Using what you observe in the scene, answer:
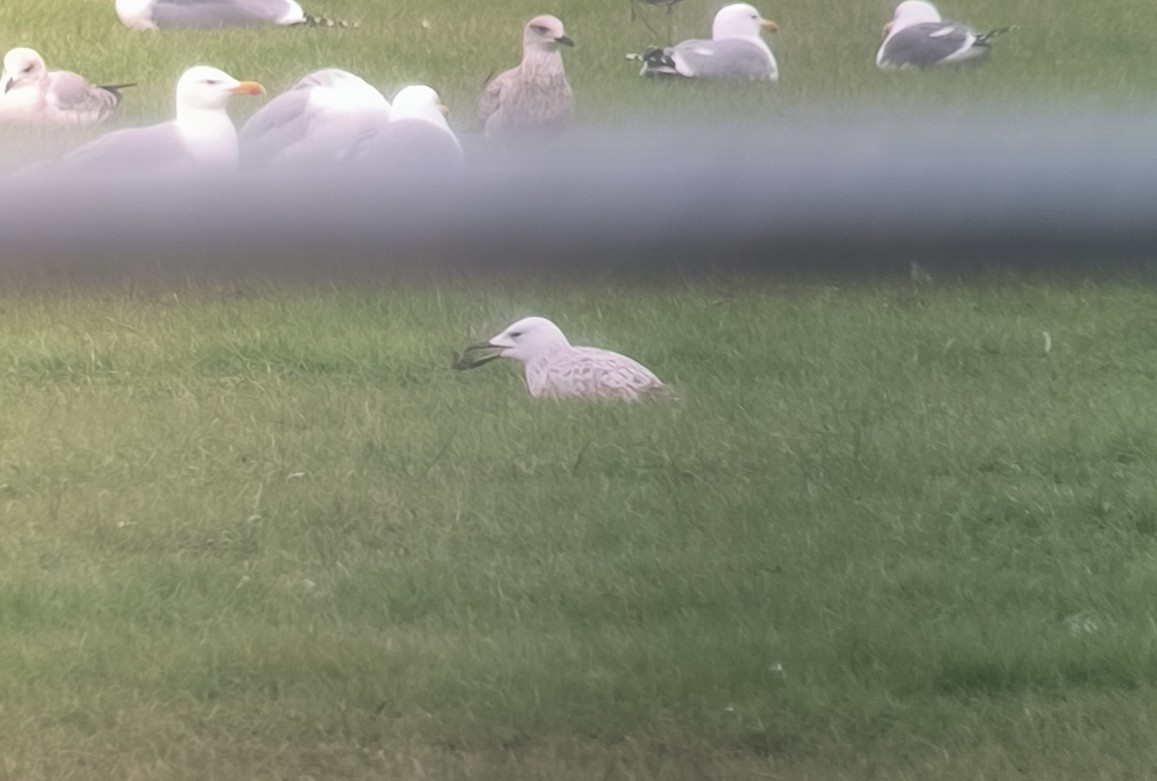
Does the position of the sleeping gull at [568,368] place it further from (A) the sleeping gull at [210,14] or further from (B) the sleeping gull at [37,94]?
(B) the sleeping gull at [37,94]

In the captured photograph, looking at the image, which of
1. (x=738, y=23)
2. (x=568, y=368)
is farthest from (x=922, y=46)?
(x=568, y=368)

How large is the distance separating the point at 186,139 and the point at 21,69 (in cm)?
59

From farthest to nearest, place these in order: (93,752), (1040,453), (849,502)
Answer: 1. (1040,453)
2. (849,502)
3. (93,752)

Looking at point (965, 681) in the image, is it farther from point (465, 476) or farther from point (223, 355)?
point (223, 355)

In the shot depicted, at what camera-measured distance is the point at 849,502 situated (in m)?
1.69

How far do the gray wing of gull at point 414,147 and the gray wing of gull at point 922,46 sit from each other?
2.15 feet

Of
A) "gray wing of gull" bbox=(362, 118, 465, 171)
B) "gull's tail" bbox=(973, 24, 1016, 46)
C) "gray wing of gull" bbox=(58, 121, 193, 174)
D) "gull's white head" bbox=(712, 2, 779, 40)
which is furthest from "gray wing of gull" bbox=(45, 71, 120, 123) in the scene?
"gull's tail" bbox=(973, 24, 1016, 46)

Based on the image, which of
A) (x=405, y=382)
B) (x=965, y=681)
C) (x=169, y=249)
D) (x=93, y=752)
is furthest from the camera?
(x=405, y=382)

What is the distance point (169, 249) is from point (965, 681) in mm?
865

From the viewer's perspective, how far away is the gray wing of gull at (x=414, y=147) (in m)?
1.34

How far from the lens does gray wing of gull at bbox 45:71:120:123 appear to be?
83.4 inches

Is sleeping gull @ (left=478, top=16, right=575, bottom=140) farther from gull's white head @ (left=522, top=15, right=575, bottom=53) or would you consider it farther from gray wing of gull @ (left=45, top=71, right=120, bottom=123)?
gray wing of gull @ (left=45, top=71, right=120, bottom=123)

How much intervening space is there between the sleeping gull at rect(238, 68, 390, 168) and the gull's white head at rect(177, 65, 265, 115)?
2.2 inches

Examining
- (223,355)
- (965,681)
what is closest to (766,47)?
(223,355)
